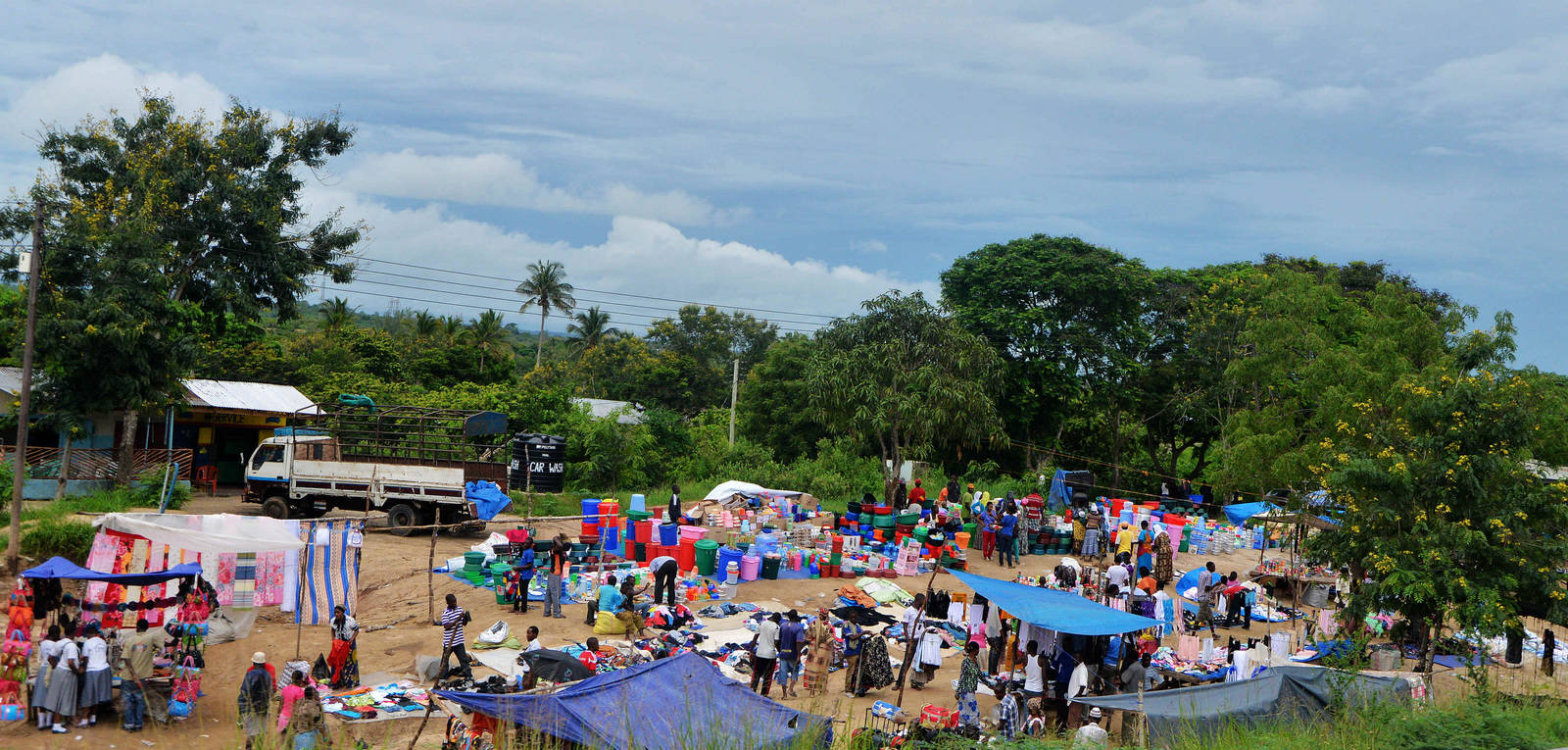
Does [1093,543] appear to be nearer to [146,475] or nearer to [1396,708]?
[1396,708]

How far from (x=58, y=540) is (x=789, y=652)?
14.8 m

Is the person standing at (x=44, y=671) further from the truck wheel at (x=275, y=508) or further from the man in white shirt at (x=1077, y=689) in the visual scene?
the truck wheel at (x=275, y=508)

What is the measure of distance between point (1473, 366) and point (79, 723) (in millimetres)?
18559

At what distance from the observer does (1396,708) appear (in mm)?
8656

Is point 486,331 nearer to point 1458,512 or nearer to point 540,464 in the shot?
point 540,464

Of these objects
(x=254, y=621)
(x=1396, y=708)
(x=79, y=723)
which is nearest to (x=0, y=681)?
(x=79, y=723)

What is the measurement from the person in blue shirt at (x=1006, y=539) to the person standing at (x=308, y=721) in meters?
16.0

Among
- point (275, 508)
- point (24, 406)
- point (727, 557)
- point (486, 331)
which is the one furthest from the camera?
point (486, 331)

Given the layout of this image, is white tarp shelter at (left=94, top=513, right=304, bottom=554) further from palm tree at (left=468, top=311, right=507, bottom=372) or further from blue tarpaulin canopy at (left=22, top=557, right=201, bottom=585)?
palm tree at (left=468, top=311, right=507, bottom=372)

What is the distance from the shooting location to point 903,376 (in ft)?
94.1

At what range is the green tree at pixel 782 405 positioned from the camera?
40969 millimetres

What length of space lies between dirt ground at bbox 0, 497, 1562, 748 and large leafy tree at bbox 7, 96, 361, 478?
12.7 feet

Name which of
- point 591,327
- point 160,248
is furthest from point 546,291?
point 160,248

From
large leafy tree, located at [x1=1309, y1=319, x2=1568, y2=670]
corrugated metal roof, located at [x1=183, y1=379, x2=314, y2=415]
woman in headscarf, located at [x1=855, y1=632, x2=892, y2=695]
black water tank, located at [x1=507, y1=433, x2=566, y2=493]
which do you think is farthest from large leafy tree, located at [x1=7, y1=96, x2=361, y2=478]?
large leafy tree, located at [x1=1309, y1=319, x2=1568, y2=670]
